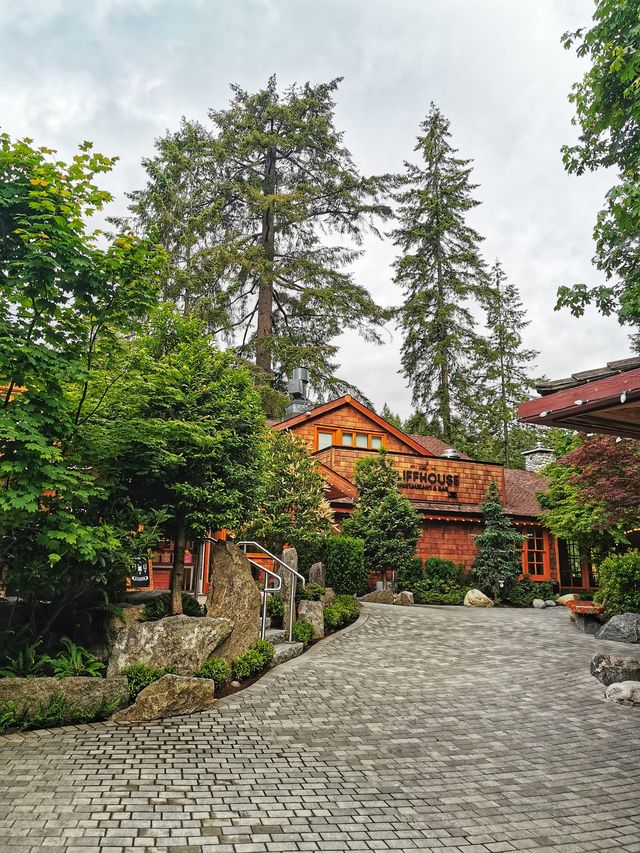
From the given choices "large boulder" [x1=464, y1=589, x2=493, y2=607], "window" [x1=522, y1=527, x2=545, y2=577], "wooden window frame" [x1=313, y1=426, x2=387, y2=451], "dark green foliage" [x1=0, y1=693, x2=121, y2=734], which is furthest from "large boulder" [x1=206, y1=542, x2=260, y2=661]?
"window" [x1=522, y1=527, x2=545, y2=577]

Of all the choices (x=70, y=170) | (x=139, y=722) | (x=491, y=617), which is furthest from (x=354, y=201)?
(x=139, y=722)

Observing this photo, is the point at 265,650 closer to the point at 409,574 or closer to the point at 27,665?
the point at 27,665

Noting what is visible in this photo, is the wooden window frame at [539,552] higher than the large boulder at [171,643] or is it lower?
higher

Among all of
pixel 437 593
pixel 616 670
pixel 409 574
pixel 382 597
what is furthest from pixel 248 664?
pixel 437 593

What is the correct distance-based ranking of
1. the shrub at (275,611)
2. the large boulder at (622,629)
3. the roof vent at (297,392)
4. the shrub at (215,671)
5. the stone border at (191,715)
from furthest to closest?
the roof vent at (297,392)
the large boulder at (622,629)
the shrub at (275,611)
the shrub at (215,671)
the stone border at (191,715)

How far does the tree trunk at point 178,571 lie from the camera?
7562 millimetres

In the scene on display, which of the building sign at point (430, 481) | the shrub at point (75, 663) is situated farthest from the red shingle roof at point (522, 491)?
the shrub at point (75, 663)

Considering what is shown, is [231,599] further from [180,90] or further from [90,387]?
[180,90]

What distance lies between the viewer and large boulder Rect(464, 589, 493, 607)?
1725 centimetres

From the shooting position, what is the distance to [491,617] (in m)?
14.4

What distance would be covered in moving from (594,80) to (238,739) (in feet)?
40.9

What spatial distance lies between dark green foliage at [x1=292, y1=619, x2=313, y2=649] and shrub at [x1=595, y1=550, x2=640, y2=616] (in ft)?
22.7

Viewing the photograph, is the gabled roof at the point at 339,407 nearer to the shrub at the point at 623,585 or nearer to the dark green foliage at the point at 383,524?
the dark green foliage at the point at 383,524

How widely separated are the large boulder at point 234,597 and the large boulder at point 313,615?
6.58 ft
